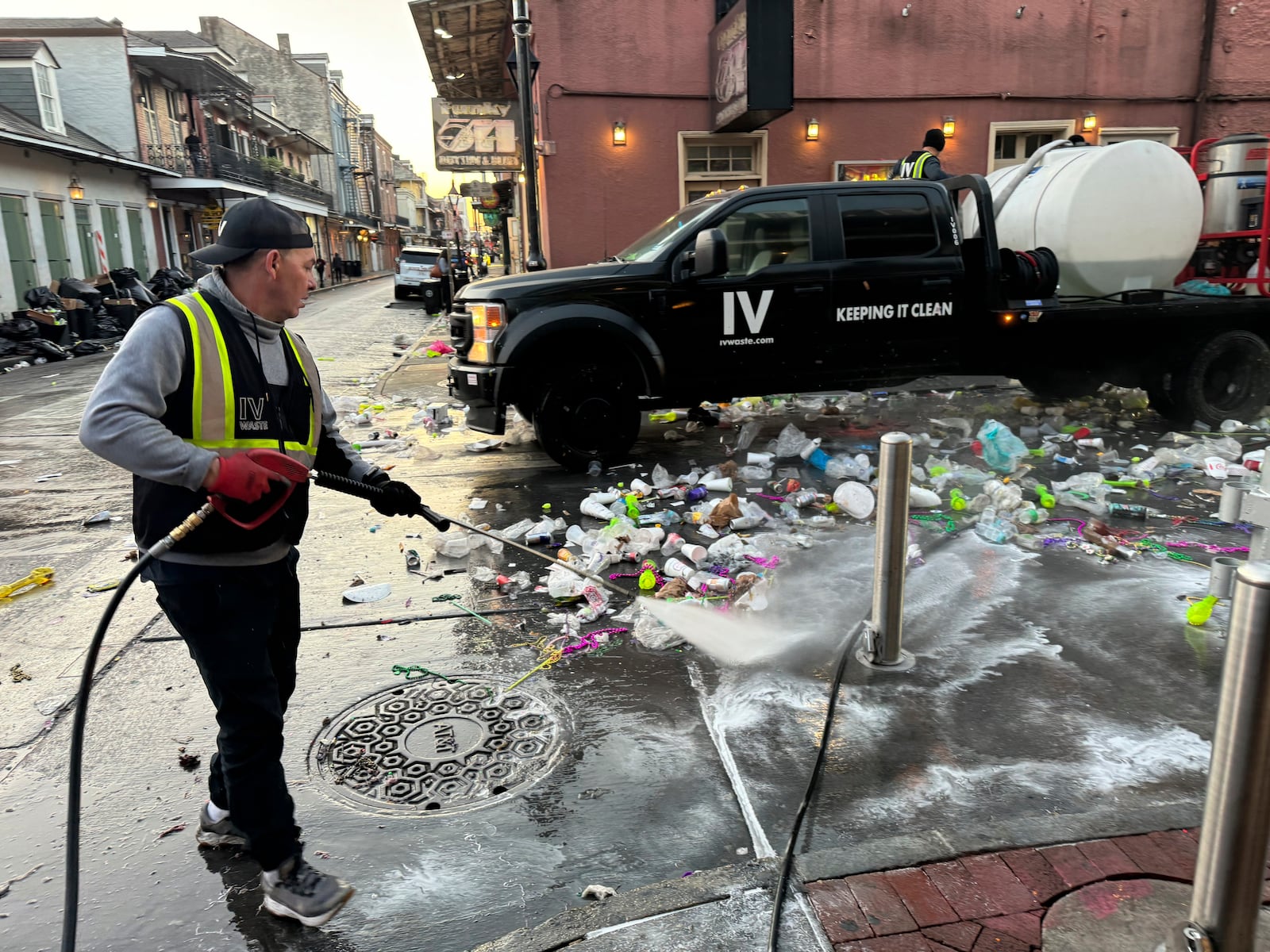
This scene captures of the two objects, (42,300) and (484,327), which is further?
(42,300)

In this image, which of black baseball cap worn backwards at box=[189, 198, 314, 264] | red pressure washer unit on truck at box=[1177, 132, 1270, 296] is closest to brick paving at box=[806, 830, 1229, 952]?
black baseball cap worn backwards at box=[189, 198, 314, 264]

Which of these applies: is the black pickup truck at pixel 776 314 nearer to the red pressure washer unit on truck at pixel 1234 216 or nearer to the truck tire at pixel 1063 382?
the truck tire at pixel 1063 382

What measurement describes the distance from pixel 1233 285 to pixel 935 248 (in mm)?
3549

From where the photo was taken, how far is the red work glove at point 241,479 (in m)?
2.14

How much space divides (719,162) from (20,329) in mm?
14755

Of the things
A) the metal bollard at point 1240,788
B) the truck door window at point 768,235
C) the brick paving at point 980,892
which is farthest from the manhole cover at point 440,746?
the truck door window at point 768,235

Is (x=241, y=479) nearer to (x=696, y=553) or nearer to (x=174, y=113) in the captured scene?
(x=696, y=553)

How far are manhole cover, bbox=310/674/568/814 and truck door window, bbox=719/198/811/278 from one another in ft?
14.7

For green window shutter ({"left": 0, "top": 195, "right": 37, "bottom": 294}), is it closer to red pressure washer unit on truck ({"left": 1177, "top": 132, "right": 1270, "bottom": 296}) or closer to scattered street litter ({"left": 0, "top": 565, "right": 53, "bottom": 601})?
scattered street litter ({"left": 0, "top": 565, "right": 53, "bottom": 601})

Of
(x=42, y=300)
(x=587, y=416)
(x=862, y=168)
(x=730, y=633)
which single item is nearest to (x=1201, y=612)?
(x=730, y=633)

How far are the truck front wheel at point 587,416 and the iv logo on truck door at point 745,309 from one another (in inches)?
36.9

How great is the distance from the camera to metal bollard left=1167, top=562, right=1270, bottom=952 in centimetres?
173

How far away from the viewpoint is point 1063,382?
319 inches

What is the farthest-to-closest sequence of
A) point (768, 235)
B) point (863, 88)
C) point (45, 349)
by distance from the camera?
point (45, 349), point (863, 88), point (768, 235)
